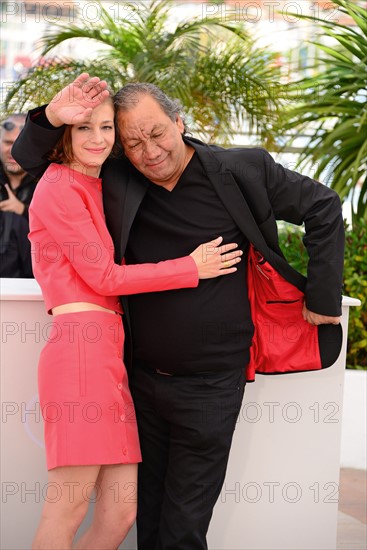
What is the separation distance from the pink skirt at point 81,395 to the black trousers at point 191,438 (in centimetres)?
16

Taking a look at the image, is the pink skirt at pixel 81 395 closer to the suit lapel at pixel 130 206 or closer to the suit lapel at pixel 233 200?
the suit lapel at pixel 130 206

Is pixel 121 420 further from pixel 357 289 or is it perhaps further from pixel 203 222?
pixel 357 289

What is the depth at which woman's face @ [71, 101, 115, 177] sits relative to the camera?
2.18m

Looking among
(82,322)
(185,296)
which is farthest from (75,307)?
(185,296)

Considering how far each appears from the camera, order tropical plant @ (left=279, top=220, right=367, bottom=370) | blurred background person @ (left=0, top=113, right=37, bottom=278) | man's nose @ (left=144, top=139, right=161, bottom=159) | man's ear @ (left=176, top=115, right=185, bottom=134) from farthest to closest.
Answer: tropical plant @ (left=279, top=220, right=367, bottom=370) → blurred background person @ (left=0, top=113, right=37, bottom=278) → man's ear @ (left=176, top=115, right=185, bottom=134) → man's nose @ (left=144, top=139, right=161, bottom=159)

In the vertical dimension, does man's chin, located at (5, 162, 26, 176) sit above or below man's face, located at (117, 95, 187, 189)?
below

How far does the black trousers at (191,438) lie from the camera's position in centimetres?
230

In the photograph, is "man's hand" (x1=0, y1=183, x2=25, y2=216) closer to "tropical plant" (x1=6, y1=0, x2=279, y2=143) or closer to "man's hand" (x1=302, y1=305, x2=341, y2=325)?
"tropical plant" (x1=6, y1=0, x2=279, y2=143)

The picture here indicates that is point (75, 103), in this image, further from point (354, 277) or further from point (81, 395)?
point (354, 277)

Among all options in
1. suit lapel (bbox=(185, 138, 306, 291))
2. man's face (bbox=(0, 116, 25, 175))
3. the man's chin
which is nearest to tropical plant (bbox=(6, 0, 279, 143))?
man's face (bbox=(0, 116, 25, 175))

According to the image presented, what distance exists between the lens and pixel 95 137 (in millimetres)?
2182

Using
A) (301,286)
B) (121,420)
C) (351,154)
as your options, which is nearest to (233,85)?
(351,154)

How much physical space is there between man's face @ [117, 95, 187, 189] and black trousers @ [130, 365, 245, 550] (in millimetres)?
603

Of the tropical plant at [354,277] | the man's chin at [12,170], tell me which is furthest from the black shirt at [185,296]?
the tropical plant at [354,277]
